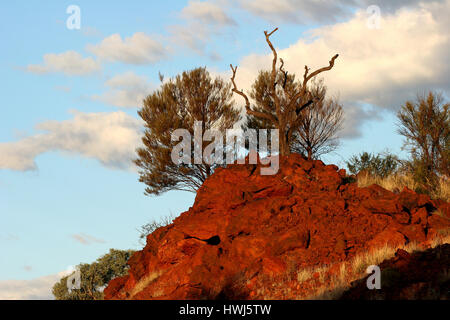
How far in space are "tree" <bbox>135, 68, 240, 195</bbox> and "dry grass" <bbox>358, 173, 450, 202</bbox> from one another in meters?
11.2

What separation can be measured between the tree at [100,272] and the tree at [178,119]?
4.17m

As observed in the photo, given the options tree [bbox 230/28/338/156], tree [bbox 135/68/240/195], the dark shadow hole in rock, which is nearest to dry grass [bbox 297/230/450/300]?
the dark shadow hole in rock

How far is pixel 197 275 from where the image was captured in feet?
46.3

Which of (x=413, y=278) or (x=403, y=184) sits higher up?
(x=403, y=184)

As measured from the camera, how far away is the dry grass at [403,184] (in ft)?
64.1

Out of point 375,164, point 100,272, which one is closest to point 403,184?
point 375,164

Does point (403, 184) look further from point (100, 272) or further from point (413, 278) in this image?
point (100, 272)

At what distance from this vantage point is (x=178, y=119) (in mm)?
29875

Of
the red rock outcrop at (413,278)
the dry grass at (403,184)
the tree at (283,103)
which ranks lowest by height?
the red rock outcrop at (413,278)

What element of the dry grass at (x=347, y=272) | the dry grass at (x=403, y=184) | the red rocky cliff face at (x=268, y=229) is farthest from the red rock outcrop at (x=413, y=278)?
the dry grass at (x=403, y=184)

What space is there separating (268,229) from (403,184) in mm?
8085

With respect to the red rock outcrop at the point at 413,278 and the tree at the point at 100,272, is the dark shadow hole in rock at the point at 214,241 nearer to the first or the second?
the red rock outcrop at the point at 413,278
